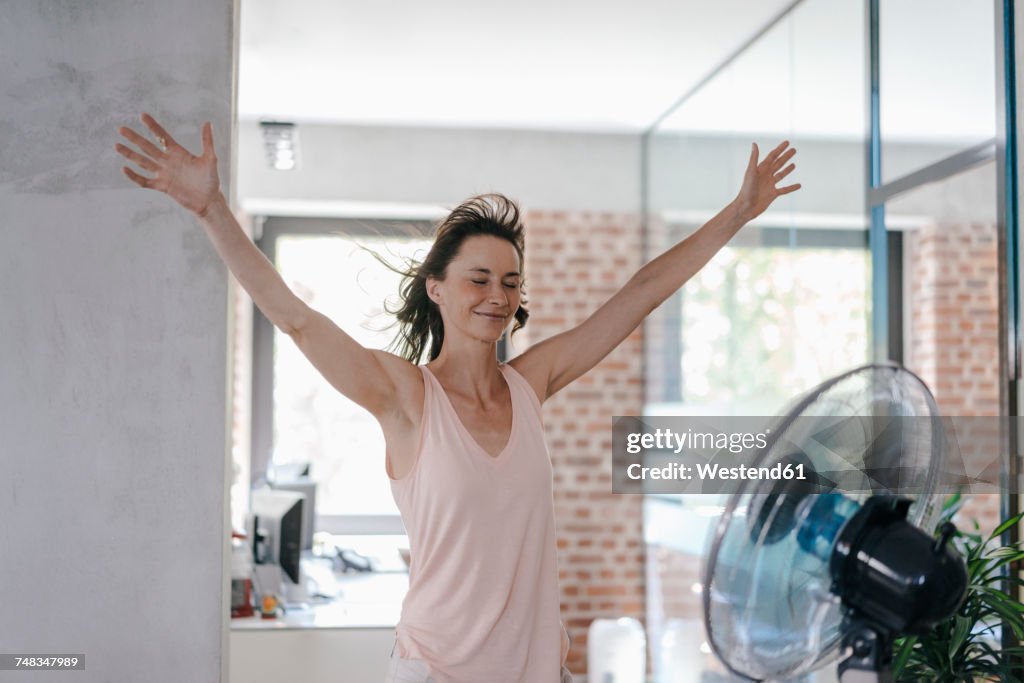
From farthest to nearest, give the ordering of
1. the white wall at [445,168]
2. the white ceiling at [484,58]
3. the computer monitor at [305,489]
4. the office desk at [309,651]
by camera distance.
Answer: the white wall at [445,168], the computer monitor at [305,489], the white ceiling at [484,58], the office desk at [309,651]

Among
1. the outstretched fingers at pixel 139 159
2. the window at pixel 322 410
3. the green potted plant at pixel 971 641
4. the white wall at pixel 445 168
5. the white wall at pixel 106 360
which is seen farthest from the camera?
the window at pixel 322 410

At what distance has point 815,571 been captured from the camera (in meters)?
1.04

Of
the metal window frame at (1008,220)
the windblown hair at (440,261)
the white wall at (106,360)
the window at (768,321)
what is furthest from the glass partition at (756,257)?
the white wall at (106,360)

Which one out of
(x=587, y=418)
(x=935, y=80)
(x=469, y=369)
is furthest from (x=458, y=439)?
(x=587, y=418)

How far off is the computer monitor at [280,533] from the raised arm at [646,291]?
1.82m

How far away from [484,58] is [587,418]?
A: 77.4 inches

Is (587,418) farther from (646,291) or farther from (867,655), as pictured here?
(867,655)

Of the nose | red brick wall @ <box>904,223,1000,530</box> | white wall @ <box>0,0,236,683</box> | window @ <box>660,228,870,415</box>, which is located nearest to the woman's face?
the nose

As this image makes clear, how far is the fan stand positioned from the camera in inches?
39.5

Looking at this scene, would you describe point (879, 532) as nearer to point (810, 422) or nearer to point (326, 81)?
point (810, 422)

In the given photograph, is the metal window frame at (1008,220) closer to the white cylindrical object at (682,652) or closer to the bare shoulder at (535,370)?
the bare shoulder at (535,370)

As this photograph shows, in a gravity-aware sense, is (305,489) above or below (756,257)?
below

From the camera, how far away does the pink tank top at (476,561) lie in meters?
1.63

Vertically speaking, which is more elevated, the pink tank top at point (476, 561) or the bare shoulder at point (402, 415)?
the bare shoulder at point (402, 415)
